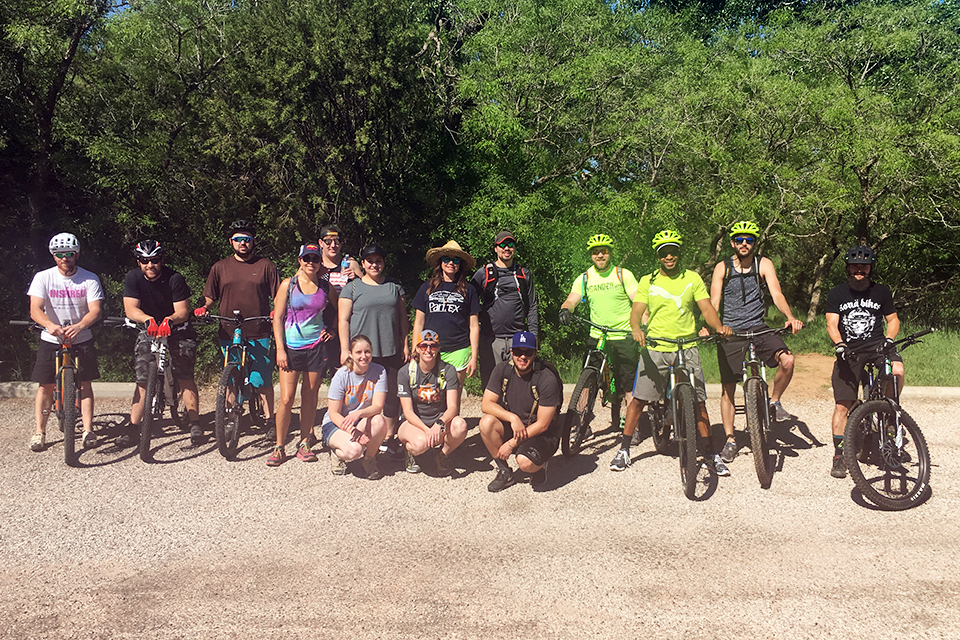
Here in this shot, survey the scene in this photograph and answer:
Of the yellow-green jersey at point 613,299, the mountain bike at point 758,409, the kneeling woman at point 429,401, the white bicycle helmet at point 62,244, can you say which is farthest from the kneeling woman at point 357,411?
the mountain bike at point 758,409

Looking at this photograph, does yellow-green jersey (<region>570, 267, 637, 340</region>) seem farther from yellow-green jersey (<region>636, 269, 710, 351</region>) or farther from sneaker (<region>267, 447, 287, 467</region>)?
sneaker (<region>267, 447, 287, 467</region>)

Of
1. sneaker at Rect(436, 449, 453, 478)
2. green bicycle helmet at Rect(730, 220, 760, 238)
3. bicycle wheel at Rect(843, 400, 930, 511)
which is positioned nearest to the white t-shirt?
sneaker at Rect(436, 449, 453, 478)

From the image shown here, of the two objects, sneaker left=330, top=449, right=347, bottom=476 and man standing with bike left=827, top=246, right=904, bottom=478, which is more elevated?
man standing with bike left=827, top=246, right=904, bottom=478

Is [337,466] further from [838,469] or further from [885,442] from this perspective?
[885,442]

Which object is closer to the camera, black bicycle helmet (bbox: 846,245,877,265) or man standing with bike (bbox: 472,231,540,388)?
black bicycle helmet (bbox: 846,245,877,265)

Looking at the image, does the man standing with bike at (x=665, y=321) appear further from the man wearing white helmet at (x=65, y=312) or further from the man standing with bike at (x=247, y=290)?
the man wearing white helmet at (x=65, y=312)

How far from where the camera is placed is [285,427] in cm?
622

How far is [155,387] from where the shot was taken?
6.25 meters

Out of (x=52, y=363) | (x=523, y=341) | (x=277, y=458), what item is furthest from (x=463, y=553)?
(x=52, y=363)

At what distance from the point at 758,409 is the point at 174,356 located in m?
5.51

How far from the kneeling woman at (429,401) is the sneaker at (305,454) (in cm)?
99

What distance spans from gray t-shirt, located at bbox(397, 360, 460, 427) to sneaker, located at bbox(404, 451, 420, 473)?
1.45 ft

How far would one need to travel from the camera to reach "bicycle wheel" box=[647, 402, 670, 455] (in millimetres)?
6328

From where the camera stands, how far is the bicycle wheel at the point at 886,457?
4.91m
